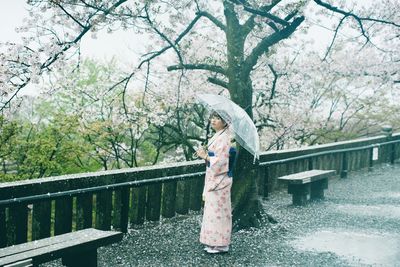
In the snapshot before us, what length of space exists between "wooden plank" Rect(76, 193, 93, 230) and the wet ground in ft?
1.80

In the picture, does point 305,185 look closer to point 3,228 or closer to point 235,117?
point 235,117

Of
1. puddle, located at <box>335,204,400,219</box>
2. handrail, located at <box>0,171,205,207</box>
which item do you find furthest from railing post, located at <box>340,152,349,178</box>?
handrail, located at <box>0,171,205,207</box>

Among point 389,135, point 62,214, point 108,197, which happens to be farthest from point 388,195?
point 62,214

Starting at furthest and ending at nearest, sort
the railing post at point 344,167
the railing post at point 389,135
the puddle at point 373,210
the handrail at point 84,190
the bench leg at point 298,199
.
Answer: the railing post at point 389,135, the railing post at point 344,167, the bench leg at point 298,199, the puddle at point 373,210, the handrail at point 84,190

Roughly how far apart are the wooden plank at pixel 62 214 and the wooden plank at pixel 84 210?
7.3 inches

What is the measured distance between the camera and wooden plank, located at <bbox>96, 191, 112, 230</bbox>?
6539 mm

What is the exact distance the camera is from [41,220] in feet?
19.0

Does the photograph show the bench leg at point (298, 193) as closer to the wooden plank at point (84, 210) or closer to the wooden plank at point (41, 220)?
the wooden plank at point (84, 210)

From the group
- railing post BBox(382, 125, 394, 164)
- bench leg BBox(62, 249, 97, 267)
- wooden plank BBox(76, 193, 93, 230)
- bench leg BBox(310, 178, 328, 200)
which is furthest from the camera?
railing post BBox(382, 125, 394, 164)

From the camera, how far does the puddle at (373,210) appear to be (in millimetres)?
8352

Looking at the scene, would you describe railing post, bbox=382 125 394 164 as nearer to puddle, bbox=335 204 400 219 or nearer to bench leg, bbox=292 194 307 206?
puddle, bbox=335 204 400 219

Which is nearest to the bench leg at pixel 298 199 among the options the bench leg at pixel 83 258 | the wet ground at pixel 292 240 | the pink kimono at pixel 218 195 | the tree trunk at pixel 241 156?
the wet ground at pixel 292 240

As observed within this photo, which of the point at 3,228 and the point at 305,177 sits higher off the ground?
the point at 305,177

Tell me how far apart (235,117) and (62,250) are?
279 cm
